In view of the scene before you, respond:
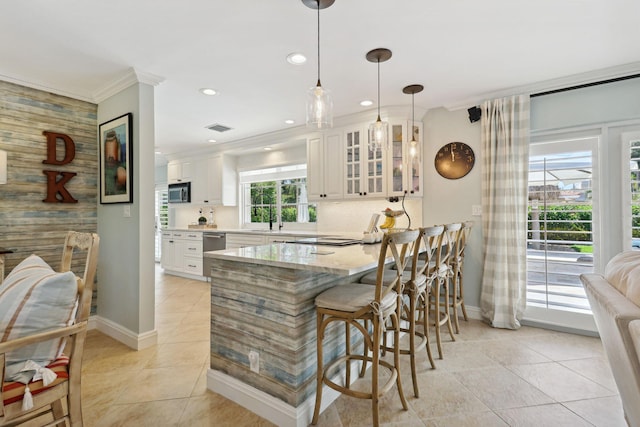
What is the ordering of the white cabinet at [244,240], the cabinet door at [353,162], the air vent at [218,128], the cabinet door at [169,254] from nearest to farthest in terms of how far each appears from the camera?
the cabinet door at [353,162] < the air vent at [218,128] < the white cabinet at [244,240] < the cabinet door at [169,254]

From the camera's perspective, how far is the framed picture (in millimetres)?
2854

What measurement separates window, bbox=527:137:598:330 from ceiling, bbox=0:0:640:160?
76 centimetres

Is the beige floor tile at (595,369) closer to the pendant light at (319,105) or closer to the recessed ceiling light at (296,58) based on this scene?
the pendant light at (319,105)

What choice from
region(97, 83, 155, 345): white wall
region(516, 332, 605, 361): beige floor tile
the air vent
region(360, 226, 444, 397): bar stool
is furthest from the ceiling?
region(516, 332, 605, 361): beige floor tile

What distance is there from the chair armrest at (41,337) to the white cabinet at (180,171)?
541 cm

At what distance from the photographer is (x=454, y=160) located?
3.62 meters

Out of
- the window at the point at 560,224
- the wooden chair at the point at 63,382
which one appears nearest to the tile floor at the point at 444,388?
the window at the point at 560,224

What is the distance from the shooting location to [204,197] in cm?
602

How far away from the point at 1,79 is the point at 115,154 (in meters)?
1.08

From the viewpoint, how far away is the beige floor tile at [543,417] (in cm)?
175

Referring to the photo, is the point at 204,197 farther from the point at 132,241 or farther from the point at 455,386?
the point at 455,386

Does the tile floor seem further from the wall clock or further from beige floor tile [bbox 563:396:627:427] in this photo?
the wall clock

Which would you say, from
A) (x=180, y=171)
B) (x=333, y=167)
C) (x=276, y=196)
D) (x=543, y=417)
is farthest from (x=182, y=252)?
(x=543, y=417)

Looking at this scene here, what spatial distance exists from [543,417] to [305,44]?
2860mm
